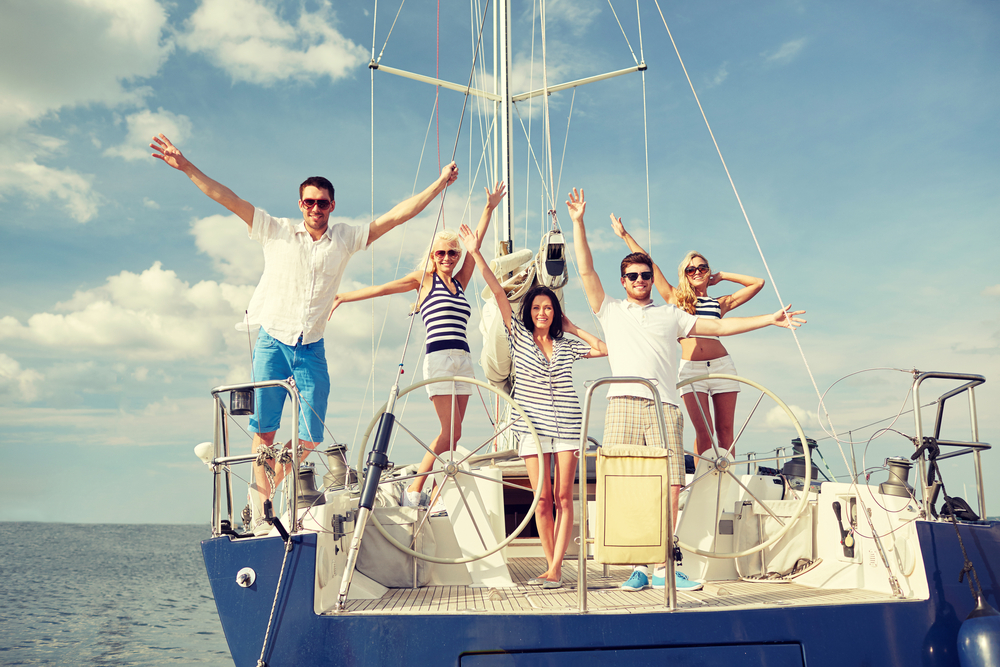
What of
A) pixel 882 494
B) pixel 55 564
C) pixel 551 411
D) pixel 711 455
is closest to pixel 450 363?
pixel 551 411

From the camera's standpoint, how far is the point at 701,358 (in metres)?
5.55

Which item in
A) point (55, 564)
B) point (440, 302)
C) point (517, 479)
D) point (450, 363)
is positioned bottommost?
point (55, 564)

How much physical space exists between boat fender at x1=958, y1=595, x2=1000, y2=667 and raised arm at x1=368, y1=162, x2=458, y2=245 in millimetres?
3776

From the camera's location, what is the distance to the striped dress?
4039mm

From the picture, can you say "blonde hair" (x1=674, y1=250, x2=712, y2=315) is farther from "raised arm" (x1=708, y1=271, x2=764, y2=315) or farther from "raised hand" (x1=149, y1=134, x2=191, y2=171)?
"raised hand" (x1=149, y1=134, x2=191, y2=171)

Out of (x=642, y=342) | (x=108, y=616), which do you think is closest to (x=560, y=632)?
(x=642, y=342)

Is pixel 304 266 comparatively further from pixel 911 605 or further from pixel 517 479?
pixel 911 605

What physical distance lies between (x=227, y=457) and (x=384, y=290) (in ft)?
6.46

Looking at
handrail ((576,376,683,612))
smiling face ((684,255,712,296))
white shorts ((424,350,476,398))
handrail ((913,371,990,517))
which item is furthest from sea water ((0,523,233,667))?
handrail ((913,371,990,517))

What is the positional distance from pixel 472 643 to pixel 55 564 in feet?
139

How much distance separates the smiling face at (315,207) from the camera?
14.2 feet

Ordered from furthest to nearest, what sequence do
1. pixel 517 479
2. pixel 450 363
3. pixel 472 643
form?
pixel 517 479 < pixel 450 363 < pixel 472 643

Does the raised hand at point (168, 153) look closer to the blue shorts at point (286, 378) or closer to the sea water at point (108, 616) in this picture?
the blue shorts at point (286, 378)

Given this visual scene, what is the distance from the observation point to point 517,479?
5504 mm
